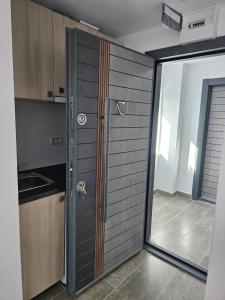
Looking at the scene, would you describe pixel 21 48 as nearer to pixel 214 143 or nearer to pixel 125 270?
pixel 125 270

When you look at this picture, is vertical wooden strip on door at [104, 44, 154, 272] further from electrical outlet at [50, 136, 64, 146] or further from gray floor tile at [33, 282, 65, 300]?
electrical outlet at [50, 136, 64, 146]

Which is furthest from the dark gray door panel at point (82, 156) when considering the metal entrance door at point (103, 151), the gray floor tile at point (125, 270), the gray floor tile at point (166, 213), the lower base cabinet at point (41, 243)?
the gray floor tile at point (166, 213)

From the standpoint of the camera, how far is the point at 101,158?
1.71 meters

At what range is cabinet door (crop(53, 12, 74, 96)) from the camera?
173 cm

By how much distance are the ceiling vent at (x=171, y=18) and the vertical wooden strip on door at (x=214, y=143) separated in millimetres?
2140

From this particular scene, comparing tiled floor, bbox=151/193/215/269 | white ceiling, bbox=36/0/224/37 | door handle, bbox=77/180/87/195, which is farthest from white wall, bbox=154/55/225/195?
door handle, bbox=77/180/87/195

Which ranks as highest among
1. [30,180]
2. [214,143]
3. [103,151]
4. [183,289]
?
[103,151]

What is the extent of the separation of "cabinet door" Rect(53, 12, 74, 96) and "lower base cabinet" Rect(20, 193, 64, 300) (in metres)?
0.94

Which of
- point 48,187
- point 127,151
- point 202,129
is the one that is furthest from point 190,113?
point 48,187

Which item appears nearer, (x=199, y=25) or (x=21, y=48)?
(x=21, y=48)

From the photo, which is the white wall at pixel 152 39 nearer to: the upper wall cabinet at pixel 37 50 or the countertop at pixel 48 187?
the upper wall cabinet at pixel 37 50

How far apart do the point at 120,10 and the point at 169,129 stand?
2.44m

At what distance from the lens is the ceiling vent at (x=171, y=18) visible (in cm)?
169

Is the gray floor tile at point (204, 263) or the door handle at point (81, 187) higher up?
the door handle at point (81, 187)
